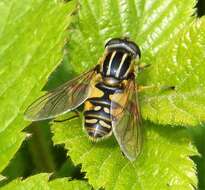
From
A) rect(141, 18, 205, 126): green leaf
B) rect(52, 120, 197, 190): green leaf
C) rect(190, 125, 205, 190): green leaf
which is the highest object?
rect(141, 18, 205, 126): green leaf

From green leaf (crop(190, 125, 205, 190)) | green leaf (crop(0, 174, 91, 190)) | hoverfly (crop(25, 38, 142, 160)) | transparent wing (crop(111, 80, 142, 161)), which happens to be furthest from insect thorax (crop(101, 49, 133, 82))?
green leaf (crop(190, 125, 205, 190))

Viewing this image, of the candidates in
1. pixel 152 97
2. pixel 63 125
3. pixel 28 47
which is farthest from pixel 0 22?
pixel 152 97

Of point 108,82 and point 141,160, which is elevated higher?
point 108,82

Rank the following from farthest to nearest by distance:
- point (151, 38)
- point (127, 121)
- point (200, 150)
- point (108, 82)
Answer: point (200, 150), point (151, 38), point (108, 82), point (127, 121)

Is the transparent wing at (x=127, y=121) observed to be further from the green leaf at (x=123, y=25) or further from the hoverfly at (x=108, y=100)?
the green leaf at (x=123, y=25)

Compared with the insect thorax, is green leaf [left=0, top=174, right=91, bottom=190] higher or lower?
lower

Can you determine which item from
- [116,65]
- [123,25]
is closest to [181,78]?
[116,65]

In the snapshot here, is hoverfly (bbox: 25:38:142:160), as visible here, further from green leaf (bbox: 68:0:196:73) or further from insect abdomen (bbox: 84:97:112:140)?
green leaf (bbox: 68:0:196:73)

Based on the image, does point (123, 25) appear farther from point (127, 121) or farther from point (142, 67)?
point (127, 121)

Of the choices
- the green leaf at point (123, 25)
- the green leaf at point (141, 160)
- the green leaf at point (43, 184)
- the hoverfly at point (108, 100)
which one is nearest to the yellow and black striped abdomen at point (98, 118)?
the hoverfly at point (108, 100)
